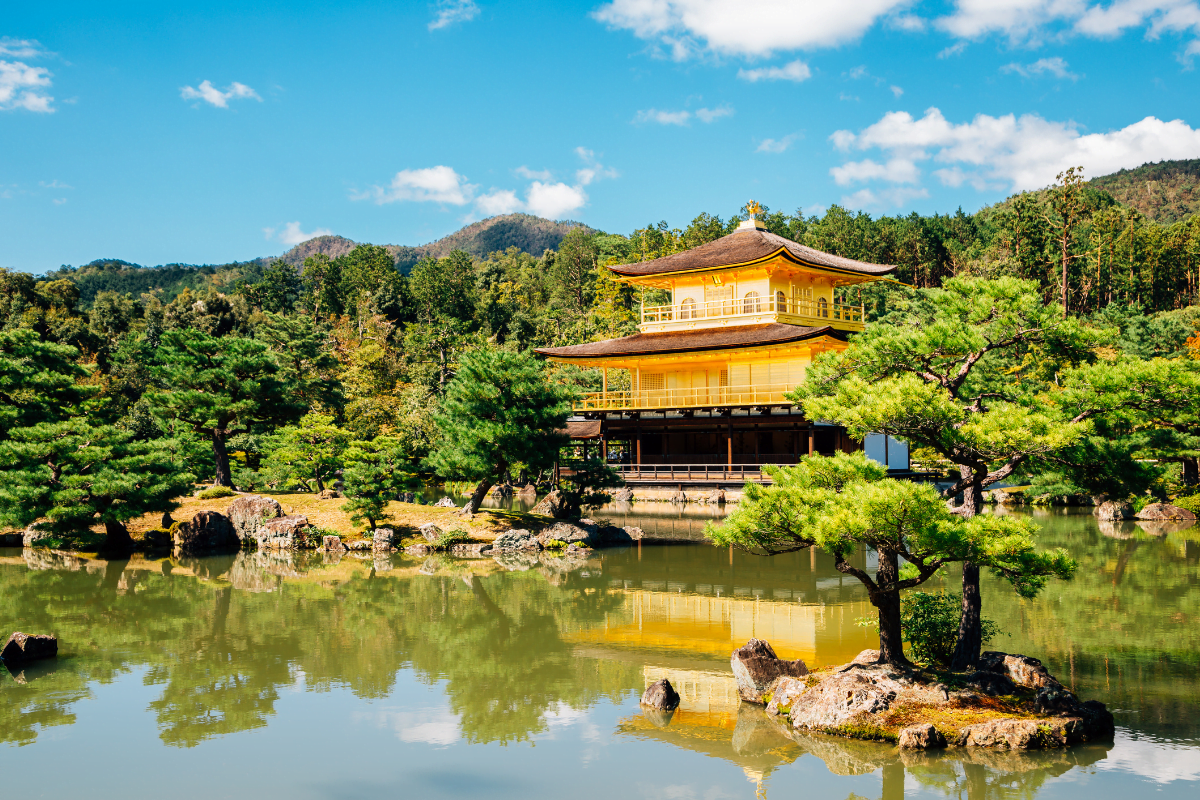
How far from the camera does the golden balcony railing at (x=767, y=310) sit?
3033cm

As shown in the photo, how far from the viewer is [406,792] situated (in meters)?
7.03

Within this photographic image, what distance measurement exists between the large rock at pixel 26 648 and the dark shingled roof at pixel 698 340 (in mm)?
18238

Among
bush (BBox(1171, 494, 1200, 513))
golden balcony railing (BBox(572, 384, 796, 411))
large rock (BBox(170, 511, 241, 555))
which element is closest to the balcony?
golden balcony railing (BBox(572, 384, 796, 411))

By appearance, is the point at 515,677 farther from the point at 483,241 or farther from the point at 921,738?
the point at 483,241

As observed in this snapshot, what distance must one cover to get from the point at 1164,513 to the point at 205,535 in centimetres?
2459

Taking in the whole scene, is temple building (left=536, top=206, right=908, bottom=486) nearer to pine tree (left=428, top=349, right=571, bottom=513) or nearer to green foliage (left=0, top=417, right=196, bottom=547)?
pine tree (left=428, top=349, right=571, bottom=513)

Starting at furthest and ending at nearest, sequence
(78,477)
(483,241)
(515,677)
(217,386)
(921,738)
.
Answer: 1. (483,241)
2. (217,386)
3. (78,477)
4. (515,677)
5. (921,738)

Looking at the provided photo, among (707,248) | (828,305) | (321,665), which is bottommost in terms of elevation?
(321,665)

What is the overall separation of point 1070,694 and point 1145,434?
12.4 m

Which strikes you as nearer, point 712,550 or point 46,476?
point 46,476

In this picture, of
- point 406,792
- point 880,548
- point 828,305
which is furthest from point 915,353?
point 828,305

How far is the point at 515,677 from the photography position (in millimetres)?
10461

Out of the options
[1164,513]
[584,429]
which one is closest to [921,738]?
[1164,513]

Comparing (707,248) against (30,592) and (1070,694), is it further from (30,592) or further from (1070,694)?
(1070,694)
